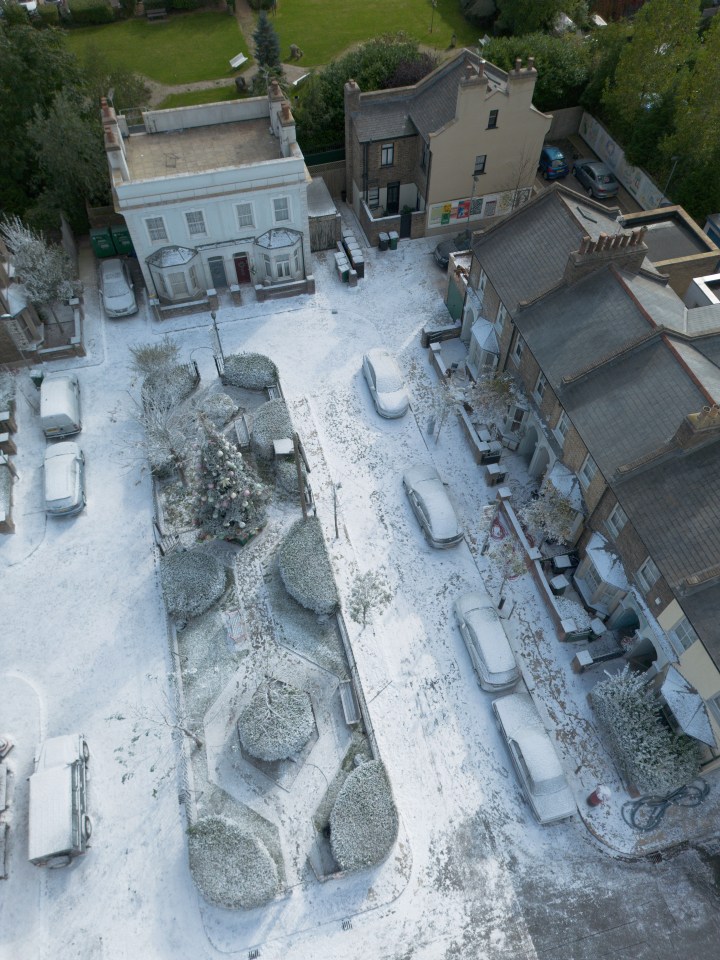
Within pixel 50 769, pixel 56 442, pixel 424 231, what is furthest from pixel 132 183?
pixel 50 769

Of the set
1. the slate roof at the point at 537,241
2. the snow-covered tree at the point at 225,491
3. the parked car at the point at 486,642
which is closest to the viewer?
the parked car at the point at 486,642

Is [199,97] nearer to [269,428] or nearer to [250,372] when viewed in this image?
[250,372]

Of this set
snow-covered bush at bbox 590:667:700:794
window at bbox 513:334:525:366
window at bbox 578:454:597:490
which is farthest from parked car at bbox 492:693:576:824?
window at bbox 513:334:525:366

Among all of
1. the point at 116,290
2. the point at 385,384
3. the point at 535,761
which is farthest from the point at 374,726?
the point at 116,290

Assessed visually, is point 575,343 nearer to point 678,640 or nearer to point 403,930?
point 678,640

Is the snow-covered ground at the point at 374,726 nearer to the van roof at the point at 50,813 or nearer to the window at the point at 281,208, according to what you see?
the van roof at the point at 50,813

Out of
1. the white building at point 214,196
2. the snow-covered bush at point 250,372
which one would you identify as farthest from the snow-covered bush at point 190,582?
the white building at point 214,196

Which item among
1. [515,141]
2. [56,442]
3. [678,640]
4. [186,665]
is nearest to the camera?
[678,640]
